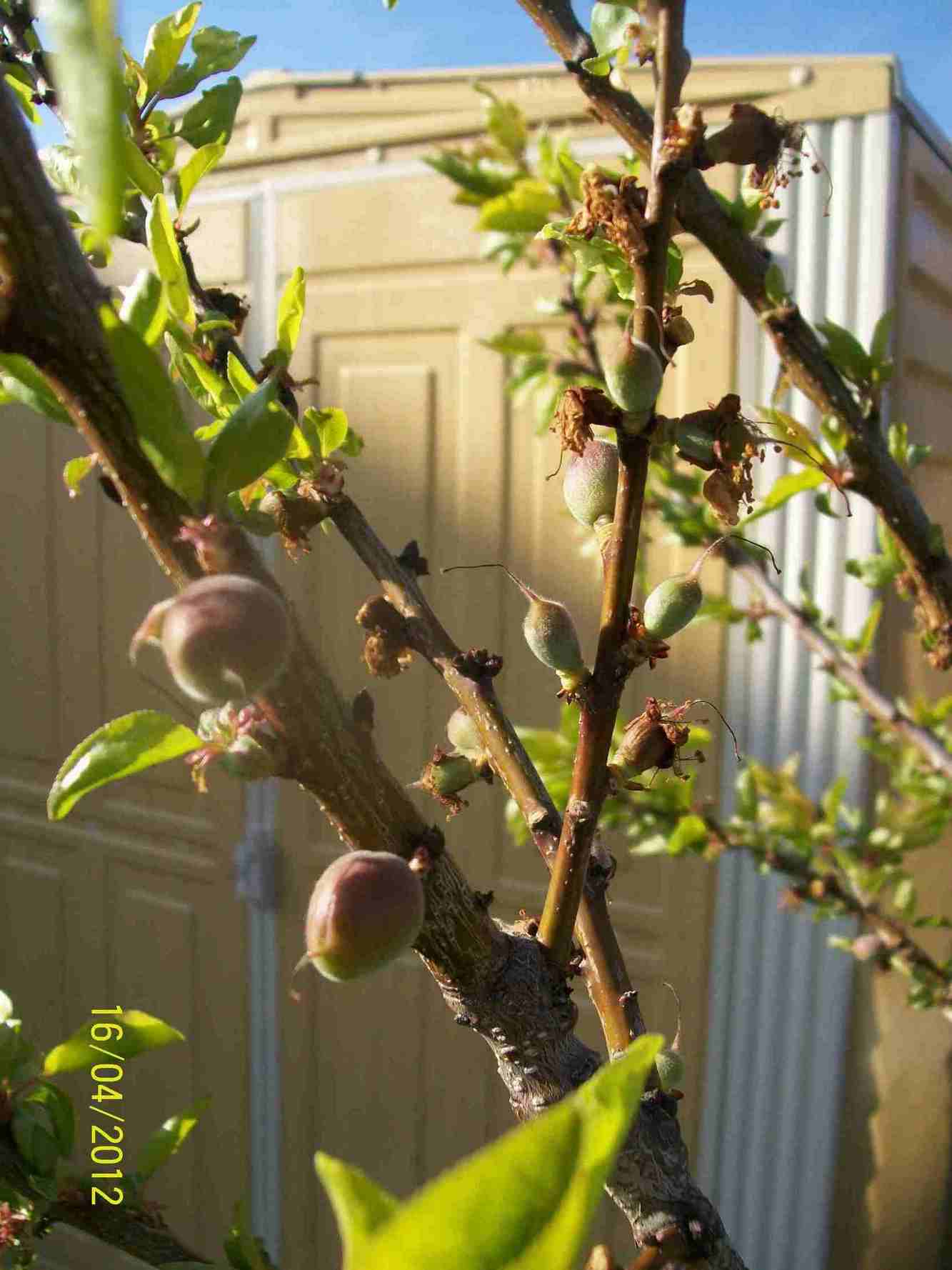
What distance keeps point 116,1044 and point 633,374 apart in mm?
328

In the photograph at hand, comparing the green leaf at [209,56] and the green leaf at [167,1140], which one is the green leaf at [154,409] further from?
the green leaf at [167,1140]

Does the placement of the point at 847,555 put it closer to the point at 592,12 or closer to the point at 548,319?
the point at 548,319

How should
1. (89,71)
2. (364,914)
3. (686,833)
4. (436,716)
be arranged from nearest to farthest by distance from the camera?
1. (89,71)
2. (364,914)
3. (686,833)
4. (436,716)

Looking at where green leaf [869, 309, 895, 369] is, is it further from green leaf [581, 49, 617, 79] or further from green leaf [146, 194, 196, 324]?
green leaf [146, 194, 196, 324]

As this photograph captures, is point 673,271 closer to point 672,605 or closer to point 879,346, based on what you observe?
point 672,605

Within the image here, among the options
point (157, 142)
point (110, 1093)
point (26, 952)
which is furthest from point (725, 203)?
point (26, 952)

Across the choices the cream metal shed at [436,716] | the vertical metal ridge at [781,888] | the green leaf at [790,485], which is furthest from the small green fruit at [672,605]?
the vertical metal ridge at [781,888]

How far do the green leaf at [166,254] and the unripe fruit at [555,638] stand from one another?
0.37 feet

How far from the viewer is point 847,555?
45.9 inches

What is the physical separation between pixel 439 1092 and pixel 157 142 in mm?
1405

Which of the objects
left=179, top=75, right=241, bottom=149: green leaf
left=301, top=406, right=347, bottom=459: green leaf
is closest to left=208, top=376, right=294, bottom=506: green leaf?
left=301, top=406, right=347, bottom=459: green leaf

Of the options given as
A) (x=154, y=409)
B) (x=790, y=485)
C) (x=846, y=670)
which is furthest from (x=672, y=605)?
(x=846, y=670)

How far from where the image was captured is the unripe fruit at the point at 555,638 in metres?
0.26

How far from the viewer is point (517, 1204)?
12 centimetres
